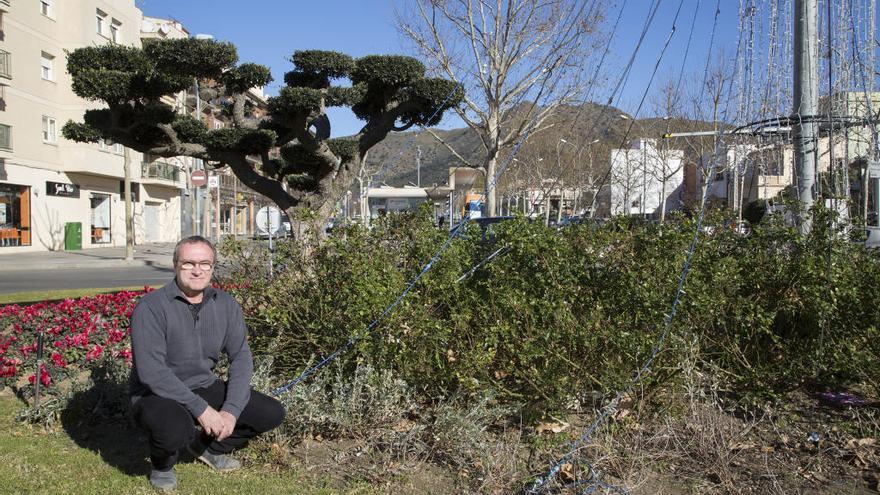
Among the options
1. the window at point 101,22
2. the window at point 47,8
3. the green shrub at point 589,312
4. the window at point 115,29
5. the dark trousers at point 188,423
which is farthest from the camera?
the window at point 115,29

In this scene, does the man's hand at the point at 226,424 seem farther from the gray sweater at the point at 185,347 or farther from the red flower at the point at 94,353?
the red flower at the point at 94,353

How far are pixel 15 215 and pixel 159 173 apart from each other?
1227cm

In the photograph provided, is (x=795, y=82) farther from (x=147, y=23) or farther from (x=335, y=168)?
(x=147, y=23)

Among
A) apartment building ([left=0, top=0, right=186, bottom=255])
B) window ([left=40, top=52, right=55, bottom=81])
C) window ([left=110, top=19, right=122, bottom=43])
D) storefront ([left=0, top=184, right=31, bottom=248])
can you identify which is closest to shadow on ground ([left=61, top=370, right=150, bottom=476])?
apartment building ([left=0, top=0, right=186, bottom=255])

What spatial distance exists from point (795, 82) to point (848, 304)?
2.76m

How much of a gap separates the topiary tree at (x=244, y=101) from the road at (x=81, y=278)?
6.73 metres

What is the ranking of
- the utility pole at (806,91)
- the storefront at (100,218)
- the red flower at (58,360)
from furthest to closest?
the storefront at (100,218) < the utility pole at (806,91) < the red flower at (58,360)

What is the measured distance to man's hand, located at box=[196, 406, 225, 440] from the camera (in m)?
3.23

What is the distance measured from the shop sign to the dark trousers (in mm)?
30364

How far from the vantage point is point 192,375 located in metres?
3.43

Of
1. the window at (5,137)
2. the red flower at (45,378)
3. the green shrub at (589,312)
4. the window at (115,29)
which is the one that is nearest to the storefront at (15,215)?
the window at (5,137)

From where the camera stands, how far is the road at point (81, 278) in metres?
14.3

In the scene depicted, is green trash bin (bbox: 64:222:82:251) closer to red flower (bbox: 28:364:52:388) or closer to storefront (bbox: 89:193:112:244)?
storefront (bbox: 89:193:112:244)

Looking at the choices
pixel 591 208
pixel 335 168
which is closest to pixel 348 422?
pixel 591 208
